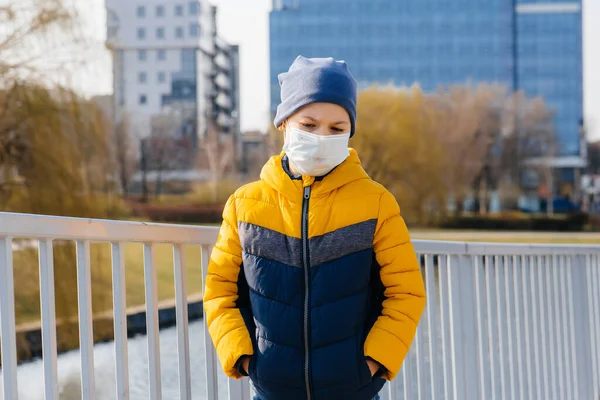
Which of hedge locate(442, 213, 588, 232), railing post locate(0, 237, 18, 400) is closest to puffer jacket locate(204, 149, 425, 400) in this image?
railing post locate(0, 237, 18, 400)

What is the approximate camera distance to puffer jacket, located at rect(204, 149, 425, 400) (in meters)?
1.67

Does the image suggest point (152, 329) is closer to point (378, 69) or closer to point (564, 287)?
point (564, 287)

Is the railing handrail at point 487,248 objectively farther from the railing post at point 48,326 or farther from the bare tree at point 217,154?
the bare tree at point 217,154

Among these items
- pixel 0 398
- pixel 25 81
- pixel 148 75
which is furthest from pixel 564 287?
pixel 148 75

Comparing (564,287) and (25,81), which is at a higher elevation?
(25,81)

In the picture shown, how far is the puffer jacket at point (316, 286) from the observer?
5.49 ft

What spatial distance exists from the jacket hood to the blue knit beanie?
13 centimetres

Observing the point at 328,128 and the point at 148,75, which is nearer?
the point at 328,128

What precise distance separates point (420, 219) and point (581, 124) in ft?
102

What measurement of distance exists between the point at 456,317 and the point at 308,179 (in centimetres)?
121

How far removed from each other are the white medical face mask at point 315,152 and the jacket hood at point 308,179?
0.02 m

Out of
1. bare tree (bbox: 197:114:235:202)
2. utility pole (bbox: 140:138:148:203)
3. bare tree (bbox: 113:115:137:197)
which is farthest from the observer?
bare tree (bbox: 197:114:235:202)

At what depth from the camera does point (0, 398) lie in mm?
1527

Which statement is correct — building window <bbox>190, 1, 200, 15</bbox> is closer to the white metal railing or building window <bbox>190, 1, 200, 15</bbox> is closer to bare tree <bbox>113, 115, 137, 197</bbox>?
bare tree <bbox>113, 115, 137, 197</bbox>
